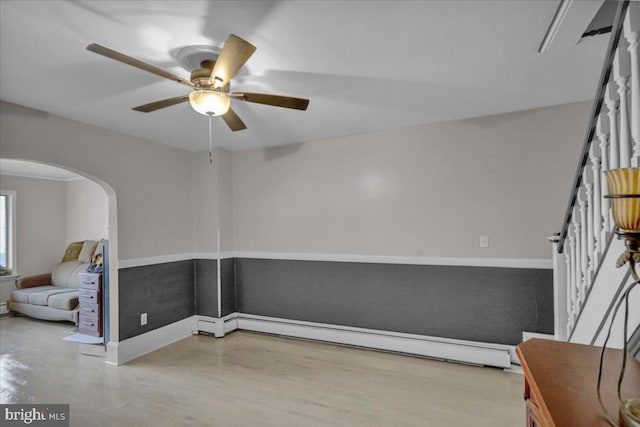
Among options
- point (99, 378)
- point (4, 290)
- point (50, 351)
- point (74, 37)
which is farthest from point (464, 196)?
point (4, 290)

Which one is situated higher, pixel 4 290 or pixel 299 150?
pixel 299 150

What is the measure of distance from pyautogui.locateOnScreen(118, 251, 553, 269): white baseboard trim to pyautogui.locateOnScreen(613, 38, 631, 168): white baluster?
202 cm

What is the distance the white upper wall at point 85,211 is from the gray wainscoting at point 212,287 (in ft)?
8.71

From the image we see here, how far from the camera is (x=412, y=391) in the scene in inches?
108

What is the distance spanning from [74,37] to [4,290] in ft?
18.7

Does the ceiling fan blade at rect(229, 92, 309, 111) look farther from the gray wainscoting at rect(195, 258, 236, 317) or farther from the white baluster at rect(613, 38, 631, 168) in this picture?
the gray wainscoting at rect(195, 258, 236, 317)

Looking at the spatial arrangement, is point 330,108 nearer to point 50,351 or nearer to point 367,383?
point 367,383

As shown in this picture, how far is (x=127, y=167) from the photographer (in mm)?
3613

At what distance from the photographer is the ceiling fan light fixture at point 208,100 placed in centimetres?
180

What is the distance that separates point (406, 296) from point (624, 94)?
2655 millimetres

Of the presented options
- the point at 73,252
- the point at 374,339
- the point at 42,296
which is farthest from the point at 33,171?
the point at 374,339

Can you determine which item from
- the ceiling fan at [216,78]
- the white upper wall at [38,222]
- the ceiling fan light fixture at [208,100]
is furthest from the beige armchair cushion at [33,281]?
the ceiling fan light fixture at [208,100]

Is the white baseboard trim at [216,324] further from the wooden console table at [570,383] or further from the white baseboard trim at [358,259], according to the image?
the wooden console table at [570,383]

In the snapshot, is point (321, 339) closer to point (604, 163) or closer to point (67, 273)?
point (604, 163)
